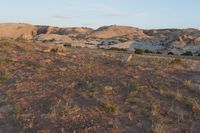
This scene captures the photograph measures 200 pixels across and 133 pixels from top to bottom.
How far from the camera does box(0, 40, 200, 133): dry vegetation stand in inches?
364

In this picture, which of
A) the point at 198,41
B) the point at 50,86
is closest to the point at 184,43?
the point at 198,41

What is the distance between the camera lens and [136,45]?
213ft

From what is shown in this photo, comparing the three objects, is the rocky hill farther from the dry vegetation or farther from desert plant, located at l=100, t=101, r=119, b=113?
desert plant, located at l=100, t=101, r=119, b=113

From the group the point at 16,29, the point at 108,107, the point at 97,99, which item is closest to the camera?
the point at 108,107

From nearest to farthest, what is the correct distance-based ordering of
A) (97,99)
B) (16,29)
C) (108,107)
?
1. (108,107)
2. (97,99)
3. (16,29)

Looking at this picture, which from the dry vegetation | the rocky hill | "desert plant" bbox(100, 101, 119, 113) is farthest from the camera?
the rocky hill

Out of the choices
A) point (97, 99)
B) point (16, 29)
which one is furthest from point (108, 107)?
point (16, 29)

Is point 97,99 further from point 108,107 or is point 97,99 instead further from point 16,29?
point 16,29

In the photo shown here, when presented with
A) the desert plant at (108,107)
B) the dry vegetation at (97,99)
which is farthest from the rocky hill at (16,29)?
the desert plant at (108,107)

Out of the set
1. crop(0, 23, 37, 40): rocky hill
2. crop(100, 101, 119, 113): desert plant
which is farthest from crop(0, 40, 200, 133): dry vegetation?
crop(0, 23, 37, 40): rocky hill

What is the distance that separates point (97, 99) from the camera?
1064 centimetres

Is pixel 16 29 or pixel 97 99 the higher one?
pixel 97 99

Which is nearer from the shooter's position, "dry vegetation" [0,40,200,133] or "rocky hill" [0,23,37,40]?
"dry vegetation" [0,40,200,133]

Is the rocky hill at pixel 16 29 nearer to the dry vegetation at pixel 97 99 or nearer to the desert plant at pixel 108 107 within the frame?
the dry vegetation at pixel 97 99
